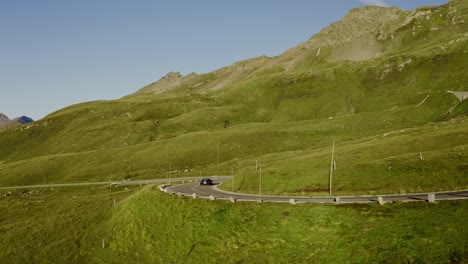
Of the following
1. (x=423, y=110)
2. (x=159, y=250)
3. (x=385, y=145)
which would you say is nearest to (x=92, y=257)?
(x=159, y=250)

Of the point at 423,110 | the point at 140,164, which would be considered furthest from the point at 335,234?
the point at 423,110

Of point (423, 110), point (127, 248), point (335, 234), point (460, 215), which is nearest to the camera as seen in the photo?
point (460, 215)

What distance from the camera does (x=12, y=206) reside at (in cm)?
10994

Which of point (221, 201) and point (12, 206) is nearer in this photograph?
point (221, 201)

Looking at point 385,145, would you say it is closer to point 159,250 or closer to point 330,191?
point 330,191

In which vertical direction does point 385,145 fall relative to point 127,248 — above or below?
above

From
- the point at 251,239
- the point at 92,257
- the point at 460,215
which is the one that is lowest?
the point at 92,257

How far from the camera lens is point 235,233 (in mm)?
58062

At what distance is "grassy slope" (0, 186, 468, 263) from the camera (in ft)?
146

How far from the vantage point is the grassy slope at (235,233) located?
44.4 meters

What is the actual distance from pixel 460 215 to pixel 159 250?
144 ft

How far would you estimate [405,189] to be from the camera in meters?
64.1

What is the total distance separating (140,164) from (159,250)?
125266mm

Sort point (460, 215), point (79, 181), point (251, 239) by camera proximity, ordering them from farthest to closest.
A: point (79, 181), point (251, 239), point (460, 215)
